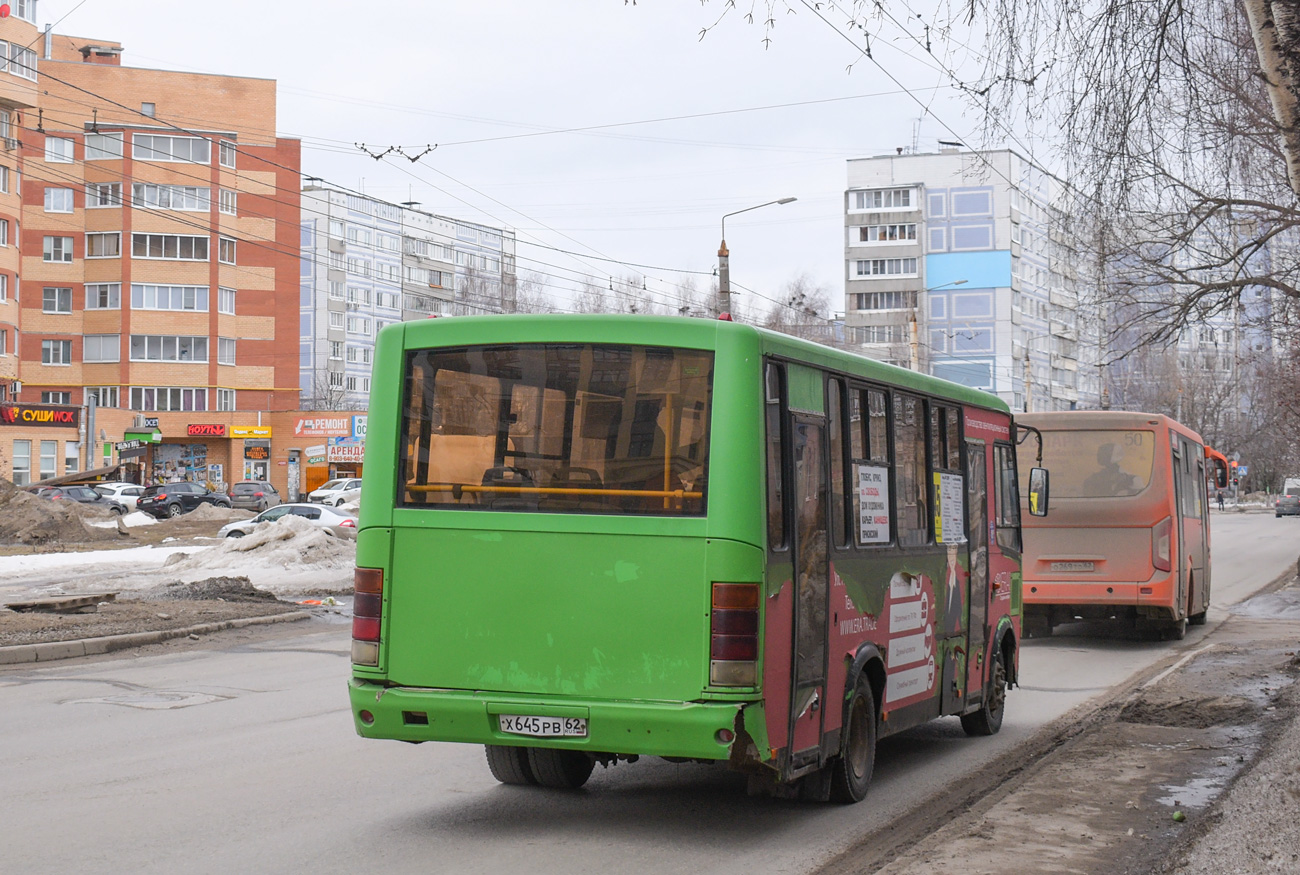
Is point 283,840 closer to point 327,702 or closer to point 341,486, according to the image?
point 327,702

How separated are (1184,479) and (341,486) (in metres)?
47.3

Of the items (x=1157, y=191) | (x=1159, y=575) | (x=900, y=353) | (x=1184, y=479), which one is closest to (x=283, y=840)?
(x=1157, y=191)

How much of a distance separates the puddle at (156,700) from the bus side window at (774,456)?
260 inches

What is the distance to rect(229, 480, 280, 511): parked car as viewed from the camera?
60.2 m

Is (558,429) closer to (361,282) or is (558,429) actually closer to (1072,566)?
(1072,566)

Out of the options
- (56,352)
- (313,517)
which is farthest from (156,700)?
(56,352)

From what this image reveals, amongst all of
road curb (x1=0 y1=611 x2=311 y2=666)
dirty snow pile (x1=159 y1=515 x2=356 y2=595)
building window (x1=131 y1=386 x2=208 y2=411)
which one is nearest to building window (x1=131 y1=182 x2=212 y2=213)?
building window (x1=131 y1=386 x2=208 y2=411)

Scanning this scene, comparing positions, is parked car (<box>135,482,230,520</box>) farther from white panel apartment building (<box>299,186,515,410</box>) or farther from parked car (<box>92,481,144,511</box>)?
white panel apartment building (<box>299,186,515,410</box>)

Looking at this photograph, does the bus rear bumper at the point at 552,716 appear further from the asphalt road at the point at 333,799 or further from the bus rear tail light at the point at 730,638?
the asphalt road at the point at 333,799

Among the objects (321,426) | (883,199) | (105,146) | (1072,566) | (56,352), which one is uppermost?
(883,199)

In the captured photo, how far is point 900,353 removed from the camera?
10056 cm

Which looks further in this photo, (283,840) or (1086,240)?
(1086,240)

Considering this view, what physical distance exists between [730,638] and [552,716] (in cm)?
93

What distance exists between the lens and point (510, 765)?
7.85m
